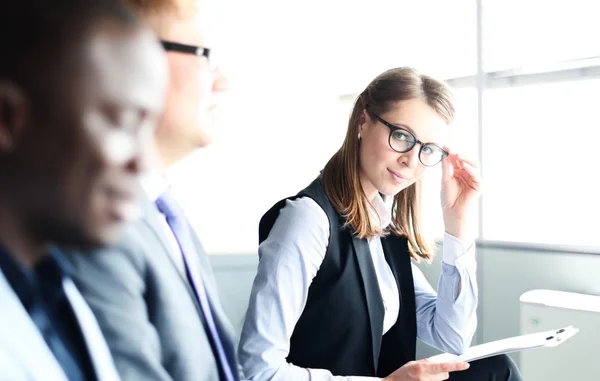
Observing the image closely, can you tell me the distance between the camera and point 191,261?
0.47m

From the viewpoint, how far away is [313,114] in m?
2.85

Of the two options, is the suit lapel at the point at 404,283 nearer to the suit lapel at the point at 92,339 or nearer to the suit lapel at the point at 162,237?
the suit lapel at the point at 162,237

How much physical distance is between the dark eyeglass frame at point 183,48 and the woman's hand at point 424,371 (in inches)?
31.0

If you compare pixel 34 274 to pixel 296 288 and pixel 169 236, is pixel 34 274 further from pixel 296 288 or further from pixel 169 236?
pixel 296 288

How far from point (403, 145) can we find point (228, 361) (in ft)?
2.54

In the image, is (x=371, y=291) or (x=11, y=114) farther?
(x=371, y=291)

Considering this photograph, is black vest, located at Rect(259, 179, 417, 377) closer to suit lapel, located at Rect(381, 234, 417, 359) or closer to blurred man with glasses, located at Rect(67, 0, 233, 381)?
suit lapel, located at Rect(381, 234, 417, 359)

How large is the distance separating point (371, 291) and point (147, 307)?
0.79m

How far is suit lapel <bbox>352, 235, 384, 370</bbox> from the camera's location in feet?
3.70

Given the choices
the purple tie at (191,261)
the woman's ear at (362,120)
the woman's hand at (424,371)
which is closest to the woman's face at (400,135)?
the woman's ear at (362,120)

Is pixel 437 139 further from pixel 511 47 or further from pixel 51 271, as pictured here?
pixel 511 47

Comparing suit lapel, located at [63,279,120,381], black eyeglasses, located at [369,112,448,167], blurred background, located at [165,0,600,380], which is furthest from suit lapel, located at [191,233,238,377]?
blurred background, located at [165,0,600,380]

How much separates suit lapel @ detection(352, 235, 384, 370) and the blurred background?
0.83 meters

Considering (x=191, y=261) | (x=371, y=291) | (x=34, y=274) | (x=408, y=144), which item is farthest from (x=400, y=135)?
(x=34, y=274)
